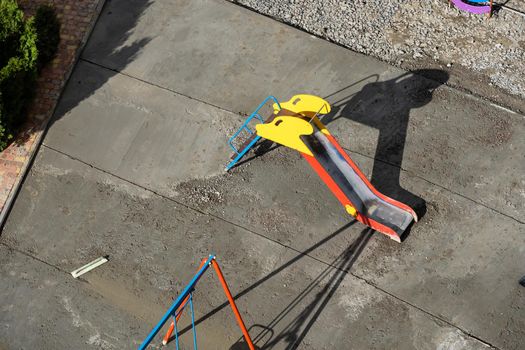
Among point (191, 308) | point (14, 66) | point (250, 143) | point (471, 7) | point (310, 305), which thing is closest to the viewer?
point (191, 308)

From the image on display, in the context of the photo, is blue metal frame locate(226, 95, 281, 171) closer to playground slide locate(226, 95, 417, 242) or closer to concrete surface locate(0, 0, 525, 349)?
concrete surface locate(0, 0, 525, 349)

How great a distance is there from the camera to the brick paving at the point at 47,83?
1219 cm

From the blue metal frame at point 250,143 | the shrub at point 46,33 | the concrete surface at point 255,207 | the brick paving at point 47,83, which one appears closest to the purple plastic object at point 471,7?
the concrete surface at point 255,207

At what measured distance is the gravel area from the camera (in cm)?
1312

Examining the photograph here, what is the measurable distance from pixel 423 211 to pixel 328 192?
1591mm

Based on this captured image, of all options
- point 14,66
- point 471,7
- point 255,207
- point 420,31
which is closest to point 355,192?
point 255,207

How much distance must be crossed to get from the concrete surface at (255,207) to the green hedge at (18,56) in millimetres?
686

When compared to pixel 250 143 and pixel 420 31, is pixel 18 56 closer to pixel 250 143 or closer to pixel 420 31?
pixel 250 143

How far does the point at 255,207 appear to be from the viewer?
458 inches

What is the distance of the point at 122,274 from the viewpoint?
11031mm

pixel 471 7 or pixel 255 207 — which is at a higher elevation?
pixel 471 7

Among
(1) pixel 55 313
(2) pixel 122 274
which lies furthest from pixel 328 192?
(1) pixel 55 313

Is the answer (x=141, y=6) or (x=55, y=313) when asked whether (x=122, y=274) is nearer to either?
(x=55, y=313)

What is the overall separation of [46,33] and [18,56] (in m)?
0.83
